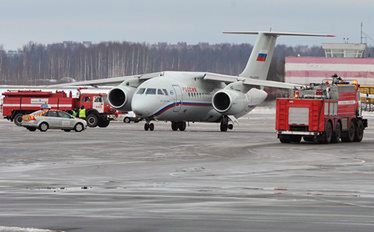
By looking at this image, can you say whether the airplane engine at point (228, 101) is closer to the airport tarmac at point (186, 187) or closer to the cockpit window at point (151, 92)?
the cockpit window at point (151, 92)

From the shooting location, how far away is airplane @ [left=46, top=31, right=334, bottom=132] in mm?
57312

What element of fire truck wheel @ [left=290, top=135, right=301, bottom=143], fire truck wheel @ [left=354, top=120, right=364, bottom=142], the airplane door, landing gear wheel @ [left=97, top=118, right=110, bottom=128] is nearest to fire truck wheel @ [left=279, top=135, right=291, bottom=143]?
fire truck wheel @ [left=290, top=135, right=301, bottom=143]

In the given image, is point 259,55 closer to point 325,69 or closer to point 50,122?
point 50,122

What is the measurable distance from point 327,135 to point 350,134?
2.71 metres

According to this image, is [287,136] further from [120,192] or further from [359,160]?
[120,192]

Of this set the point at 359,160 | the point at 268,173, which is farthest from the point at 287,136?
the point at 268,173

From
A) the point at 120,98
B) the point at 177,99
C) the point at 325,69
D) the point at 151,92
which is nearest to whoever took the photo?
the point at 151,92

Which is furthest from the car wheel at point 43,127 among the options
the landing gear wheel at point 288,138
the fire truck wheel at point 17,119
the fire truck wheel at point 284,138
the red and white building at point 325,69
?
the red and white building at point 325,69

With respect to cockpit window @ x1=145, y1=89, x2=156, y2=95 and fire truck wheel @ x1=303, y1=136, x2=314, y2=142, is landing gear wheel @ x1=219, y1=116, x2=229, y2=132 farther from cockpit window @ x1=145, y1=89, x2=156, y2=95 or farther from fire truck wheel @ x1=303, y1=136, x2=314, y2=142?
fire truck wheel @ x1=303, y1=136, x2=314, y2=142

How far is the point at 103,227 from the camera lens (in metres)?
15.3

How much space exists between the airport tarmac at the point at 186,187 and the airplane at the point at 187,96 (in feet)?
49.2

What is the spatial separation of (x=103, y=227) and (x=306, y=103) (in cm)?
2988

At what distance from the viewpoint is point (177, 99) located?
58031 millimetres

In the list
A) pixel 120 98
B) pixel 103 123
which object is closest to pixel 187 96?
pixel 120 98
